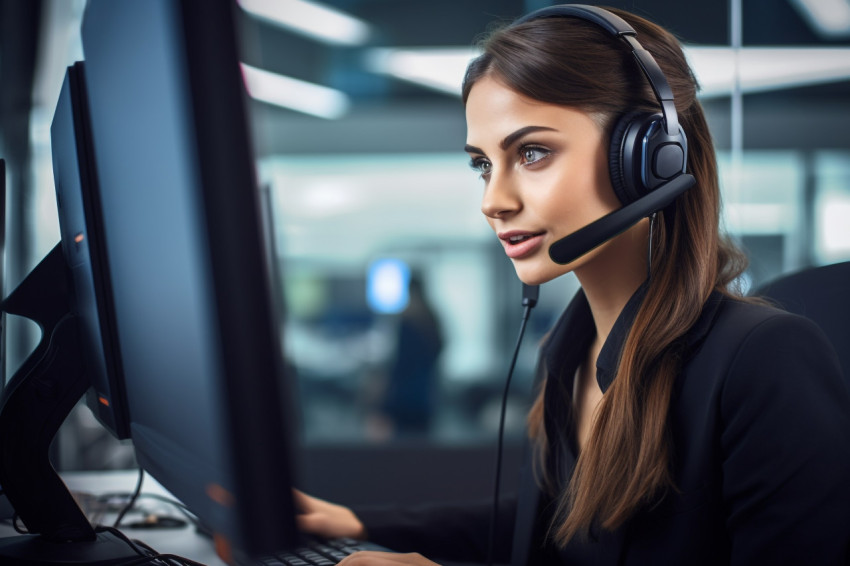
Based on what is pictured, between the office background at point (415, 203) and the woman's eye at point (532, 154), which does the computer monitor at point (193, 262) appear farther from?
the office background at point (415, 203)

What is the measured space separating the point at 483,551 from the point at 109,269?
1.98 feet

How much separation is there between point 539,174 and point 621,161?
0.09 metres

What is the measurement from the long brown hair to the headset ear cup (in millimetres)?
17

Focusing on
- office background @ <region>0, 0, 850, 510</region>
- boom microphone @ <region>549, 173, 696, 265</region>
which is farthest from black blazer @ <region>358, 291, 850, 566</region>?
office background @ <region>0, 0, 850, 510</region>

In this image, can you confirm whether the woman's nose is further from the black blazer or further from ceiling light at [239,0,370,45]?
ceiling light at [239,0,370,45]

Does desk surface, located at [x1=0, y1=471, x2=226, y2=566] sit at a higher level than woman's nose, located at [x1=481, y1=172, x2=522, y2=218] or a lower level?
lower

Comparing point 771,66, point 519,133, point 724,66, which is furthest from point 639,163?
point 771,66

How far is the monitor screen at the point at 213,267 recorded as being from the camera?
0.32m

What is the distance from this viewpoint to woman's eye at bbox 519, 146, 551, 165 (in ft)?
2.42

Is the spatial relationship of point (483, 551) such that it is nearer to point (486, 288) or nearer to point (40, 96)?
point (40, 96)

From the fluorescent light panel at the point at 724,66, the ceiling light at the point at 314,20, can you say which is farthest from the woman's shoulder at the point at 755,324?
the ceiling light at the point at 314,20

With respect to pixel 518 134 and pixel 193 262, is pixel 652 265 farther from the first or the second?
pixel 193 262

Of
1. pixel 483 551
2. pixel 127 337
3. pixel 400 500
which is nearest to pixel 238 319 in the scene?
pixel 127 337

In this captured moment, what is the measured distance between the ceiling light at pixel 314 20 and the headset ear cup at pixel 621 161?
12.4ft
